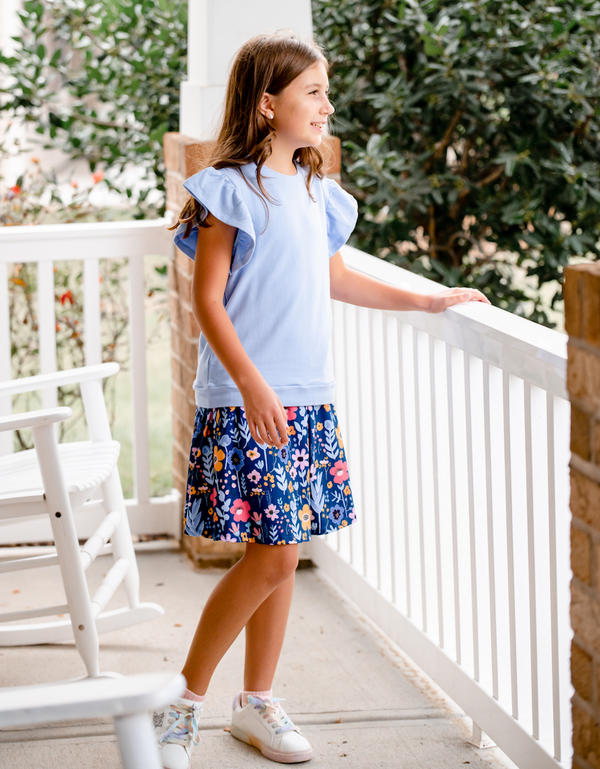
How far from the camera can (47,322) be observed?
9.80 ft

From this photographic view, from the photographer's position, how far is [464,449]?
1.89 m

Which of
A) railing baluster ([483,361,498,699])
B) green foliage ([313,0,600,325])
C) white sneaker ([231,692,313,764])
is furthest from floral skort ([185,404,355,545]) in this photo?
green foliage ([313,0,600,325])

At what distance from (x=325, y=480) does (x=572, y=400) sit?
0.65m

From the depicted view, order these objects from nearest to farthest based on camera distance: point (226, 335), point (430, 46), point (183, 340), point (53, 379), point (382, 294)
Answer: point (226, 335) < point (382, 294) < point (53, 379) < point (183, 340) < point (430, 46)

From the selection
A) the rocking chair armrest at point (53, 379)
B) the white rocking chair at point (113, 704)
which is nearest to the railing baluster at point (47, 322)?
the rocking chair armrest at point (53, 379)

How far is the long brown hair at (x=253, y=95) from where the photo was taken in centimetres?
171

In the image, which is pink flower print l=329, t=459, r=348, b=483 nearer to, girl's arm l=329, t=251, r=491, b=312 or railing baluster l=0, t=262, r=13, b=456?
girl's arm l=329, t=251, r=491, b=312

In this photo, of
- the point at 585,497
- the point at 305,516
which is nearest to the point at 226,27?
the point at 305,516

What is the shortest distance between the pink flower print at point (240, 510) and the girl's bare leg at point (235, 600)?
0.26 ft

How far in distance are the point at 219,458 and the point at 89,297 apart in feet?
4.62

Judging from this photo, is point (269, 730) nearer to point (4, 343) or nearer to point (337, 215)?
point (337, 215)

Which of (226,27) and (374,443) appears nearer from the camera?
(374,443)

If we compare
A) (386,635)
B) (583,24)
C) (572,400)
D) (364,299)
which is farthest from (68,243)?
(572,400)

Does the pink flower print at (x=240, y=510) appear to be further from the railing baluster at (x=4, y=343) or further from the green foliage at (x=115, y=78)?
the green foliage at (x=115, y=78)
